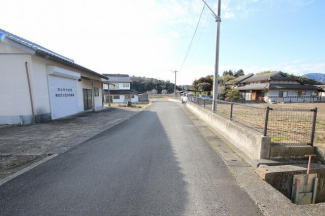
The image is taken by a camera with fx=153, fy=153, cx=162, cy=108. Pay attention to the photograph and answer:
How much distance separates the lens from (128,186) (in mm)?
2789

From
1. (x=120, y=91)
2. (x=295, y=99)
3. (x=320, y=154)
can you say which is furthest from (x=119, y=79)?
(x=320, y=154)

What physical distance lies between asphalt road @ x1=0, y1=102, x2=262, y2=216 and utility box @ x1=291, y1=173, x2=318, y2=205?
133cm

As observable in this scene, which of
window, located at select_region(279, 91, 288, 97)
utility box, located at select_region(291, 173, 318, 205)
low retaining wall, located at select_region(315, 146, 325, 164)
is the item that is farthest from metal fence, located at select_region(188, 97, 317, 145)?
window, located at select_region(279, 91, 288, 97)

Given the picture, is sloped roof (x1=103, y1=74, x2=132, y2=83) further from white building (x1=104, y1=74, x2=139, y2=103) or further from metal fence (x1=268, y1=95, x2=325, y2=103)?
metal fence (x1=268, y1=95, x2=325, y2=103)

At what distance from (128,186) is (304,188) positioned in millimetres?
3536

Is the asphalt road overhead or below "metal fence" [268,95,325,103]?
below

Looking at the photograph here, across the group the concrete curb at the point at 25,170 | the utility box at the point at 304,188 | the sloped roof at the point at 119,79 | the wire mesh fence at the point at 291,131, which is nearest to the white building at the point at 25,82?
the concrete curb at the point at 25,170

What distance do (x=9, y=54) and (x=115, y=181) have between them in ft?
30.9

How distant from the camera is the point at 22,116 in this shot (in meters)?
8.13

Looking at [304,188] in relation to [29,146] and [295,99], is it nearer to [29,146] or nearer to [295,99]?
[29,146]

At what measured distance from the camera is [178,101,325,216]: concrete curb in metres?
2.19

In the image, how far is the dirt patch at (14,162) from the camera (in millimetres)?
3324

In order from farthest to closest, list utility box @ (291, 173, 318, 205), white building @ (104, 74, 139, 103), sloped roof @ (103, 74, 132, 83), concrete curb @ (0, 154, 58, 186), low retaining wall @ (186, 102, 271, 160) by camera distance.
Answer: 1. sloped roof @ (103, 74, 132, 83)
2. white building @ (104, 74, 139, 103)
3. low retaining wall @ (186, 102, 271, 160)
4. utility box @ (291, 173, 318, 205)
5. concrete curb @ (0, 154, 58, 186)

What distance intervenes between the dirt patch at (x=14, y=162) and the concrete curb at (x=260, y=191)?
15.6ft
